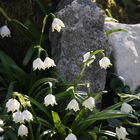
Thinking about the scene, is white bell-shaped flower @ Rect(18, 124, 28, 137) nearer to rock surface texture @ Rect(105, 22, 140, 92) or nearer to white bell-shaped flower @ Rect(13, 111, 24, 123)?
white bell-shaped flower @ Rect(13, 111, 24, 123)

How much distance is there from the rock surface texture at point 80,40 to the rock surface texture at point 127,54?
30cm

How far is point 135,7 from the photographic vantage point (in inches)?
262

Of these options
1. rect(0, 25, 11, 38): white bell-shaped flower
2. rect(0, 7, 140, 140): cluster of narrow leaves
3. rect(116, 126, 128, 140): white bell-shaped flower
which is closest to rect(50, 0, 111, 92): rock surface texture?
rect(0, 7, 140, 140): cluster of narrow leaves

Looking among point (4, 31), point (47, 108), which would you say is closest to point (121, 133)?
point (47, 108)

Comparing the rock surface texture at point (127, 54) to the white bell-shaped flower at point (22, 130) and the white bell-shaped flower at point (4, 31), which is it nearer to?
the white bell-shaped flower at point (4, 31)

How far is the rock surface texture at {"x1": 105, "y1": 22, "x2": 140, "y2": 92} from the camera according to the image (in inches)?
195

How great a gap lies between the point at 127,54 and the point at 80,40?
59 centimetres

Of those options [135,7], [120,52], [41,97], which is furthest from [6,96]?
[135,7]

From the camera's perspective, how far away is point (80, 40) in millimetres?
4727

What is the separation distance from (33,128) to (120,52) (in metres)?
1.37

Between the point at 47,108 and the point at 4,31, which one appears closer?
the point at 47,108

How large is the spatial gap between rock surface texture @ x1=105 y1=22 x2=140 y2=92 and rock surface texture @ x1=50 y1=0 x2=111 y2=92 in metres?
0.30

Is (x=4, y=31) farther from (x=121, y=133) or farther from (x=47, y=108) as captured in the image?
(x=121, y=133)

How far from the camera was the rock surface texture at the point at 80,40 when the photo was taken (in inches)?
183
